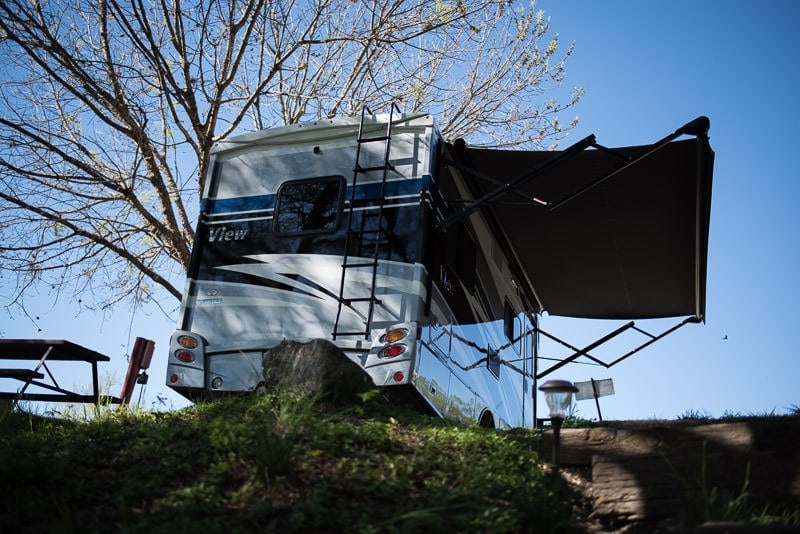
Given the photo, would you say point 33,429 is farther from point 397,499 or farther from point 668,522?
point 668,522

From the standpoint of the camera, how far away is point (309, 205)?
25.3 ft

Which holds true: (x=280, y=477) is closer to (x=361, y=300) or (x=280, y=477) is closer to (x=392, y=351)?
(x=392, y=351)

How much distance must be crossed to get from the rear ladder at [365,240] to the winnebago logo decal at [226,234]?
1.16 metres

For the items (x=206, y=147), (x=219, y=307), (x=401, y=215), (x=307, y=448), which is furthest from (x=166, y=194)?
(x=307, y=448)

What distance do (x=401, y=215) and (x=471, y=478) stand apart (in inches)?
123

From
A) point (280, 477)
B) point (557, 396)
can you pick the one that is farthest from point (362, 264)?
point (280, 477)

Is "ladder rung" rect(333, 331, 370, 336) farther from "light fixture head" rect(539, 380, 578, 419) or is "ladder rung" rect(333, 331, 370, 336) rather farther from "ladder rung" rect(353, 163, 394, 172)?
"light fixture head" rect(539, 380, 578, 419)

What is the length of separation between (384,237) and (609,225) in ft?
12.3

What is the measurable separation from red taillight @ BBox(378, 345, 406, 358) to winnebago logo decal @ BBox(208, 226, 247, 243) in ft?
6.60

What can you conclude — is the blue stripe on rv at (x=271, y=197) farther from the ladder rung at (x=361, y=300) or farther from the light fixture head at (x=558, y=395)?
the light fixture head at (x=558, y=395)

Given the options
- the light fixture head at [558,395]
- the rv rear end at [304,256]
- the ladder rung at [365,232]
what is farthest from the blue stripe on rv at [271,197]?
the light fixture head at [558,395]

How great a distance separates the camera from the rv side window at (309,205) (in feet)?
24.9

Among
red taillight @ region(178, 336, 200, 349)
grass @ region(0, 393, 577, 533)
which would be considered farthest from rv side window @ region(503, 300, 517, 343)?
grass @ region(0, 393, 577, 533)

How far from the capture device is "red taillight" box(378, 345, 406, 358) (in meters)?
6.66
